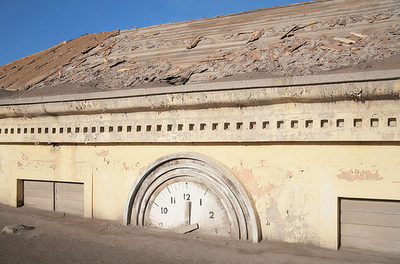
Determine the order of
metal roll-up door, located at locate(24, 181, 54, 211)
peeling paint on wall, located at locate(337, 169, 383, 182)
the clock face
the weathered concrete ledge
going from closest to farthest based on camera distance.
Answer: the weathered concrete ledge
peeling paint on wall, located at locate(337, 169, 383, 182)
the clock face
metal roll-up door, located at locate(24, 181, 54, 211)

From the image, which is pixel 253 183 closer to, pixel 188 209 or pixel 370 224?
pixel 188 209

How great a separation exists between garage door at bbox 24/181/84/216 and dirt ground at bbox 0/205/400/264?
776 mm

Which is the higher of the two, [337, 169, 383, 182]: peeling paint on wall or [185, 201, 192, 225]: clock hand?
[337, 169, 383, 182]: peeling paint on wall

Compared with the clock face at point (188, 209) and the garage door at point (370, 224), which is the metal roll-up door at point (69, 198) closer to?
the clock face at point (188, 209)

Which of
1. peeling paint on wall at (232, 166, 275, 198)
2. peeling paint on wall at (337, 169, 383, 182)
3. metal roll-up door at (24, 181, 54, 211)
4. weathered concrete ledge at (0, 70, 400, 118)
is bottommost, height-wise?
metal roll-up door at (24, 181, 54, 211)

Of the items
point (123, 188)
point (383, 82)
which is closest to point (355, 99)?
point (383, 82)

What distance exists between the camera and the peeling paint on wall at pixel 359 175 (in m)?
3.82

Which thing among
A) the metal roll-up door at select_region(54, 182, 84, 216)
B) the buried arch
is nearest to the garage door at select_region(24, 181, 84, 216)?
the metal roll-up door at select_region(54, 182, 84, 216)

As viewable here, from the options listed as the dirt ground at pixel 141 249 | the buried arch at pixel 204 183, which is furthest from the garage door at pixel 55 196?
the buried arch at pixel 204 183

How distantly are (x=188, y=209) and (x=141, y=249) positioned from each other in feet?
2.77

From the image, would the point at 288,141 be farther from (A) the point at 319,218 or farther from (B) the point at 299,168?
(A) the point at 319,218

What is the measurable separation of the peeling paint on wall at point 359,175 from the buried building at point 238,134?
0.01m

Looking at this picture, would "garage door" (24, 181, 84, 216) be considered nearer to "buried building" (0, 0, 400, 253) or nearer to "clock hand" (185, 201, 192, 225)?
"buried building" (0, 0, 400, 253)

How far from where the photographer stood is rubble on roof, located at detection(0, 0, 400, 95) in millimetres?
5340
